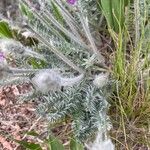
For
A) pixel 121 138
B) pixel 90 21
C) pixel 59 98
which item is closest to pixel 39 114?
pixel 59 98

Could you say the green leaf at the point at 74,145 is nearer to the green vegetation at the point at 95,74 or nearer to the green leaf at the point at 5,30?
the green vegetation at the point at 95,74

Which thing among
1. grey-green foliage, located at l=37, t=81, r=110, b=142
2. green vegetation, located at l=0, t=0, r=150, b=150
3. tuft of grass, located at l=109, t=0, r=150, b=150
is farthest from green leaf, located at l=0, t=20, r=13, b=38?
tuft of grass, located at l=109, t=0, r=150, b=150

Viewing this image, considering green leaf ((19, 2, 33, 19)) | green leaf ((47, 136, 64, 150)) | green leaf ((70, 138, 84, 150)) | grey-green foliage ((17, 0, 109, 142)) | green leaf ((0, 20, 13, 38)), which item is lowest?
green leaf ((70, 138, 84, 150))

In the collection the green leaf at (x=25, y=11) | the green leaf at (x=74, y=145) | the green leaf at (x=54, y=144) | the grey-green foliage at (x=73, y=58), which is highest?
the green leaf at (x=25, y=11)

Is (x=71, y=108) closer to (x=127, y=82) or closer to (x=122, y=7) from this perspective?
(x=127, y=82)

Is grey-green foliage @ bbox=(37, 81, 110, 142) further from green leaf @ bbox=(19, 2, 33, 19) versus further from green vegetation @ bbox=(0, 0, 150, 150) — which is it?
green leaf @ bbox=(19, 2, 33, 19)

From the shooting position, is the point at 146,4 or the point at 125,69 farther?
the point at 146,4

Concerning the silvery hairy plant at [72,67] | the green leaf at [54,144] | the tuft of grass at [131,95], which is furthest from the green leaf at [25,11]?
the green leaf at [54,144]

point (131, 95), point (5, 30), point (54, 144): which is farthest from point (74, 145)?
point (5, 30)
